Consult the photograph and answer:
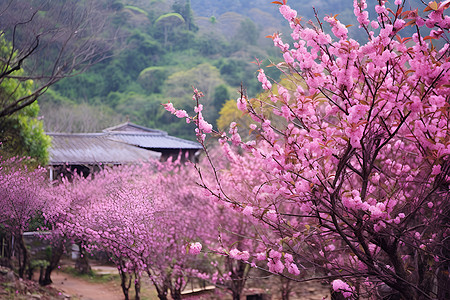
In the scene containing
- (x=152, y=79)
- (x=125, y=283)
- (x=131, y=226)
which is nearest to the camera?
(x=131, y=226)

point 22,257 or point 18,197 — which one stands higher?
point 18,197

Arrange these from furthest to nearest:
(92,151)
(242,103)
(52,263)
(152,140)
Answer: (152,140) < (92,151) < (52,263) < (242,103)

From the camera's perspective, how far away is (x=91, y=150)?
1134cm

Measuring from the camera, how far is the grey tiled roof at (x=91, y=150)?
10289mm

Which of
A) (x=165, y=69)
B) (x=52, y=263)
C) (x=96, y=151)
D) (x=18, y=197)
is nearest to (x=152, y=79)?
(x=165, y=69)

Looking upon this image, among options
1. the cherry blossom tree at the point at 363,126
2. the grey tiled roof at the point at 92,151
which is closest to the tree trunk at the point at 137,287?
the cherry blossom tree at the point at 363,126

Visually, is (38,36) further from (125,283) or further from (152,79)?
(152,79)

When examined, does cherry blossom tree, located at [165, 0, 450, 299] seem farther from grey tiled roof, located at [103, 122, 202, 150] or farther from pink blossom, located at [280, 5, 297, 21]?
grey tiled roof, located at [103, 122, 202, 150]

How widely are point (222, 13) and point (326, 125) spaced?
76.3ft

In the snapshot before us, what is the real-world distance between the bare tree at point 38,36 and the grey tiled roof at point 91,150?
3.81m

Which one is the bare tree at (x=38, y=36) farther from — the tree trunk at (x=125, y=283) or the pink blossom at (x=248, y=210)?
the pink blossom at (x=248, y=210)

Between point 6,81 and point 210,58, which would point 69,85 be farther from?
point 6,81

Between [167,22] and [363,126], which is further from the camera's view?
[167,22]

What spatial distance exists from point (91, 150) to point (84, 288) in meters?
6.36
